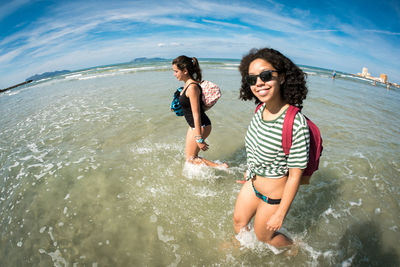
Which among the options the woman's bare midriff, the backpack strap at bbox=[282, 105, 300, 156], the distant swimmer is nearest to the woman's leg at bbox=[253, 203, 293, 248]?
the woman's bare midriff

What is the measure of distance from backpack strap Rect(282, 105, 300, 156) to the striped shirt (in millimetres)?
30

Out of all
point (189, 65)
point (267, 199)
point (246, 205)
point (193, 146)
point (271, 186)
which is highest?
point (189, 65)

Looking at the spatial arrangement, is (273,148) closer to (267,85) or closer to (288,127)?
(288,127)

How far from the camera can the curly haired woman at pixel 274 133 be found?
5.50 feet

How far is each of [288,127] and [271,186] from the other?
79 centimetres

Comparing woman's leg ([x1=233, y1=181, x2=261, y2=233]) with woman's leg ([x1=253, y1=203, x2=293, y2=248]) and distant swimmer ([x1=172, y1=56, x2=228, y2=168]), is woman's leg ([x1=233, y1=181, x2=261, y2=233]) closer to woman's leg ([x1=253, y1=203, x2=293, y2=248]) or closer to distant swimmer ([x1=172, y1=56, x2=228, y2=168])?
woman's leg ([x1=253, y1=203, x2=293, y2=248])

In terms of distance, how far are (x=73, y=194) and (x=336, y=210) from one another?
5458 millimetres

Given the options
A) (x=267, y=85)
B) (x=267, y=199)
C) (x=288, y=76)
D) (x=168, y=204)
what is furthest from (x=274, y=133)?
(x=168, y=204)

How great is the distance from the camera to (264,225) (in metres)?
2.21

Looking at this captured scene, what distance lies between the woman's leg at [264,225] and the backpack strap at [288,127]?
2.72 ft

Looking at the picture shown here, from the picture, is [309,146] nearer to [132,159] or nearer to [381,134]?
[132,159]

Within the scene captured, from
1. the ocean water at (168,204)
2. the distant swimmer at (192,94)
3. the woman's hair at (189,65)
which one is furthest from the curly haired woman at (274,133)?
the woman's hair at (189,65)

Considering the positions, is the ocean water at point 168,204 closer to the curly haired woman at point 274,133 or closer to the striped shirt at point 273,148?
the curly haired woman at point 274,133

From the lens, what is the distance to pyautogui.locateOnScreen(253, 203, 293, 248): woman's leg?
2125 millimetres
